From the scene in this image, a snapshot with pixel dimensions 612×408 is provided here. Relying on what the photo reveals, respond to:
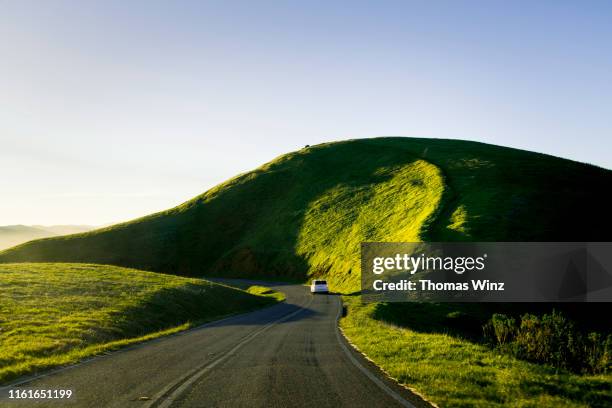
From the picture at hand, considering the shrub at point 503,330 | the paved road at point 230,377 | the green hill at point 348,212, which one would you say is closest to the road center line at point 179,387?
the paved road at point 230,377

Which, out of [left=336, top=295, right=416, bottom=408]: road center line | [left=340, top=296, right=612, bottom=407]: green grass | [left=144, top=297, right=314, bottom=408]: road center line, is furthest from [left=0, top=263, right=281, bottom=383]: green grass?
[left=340, top=296, right=612, bottom=407]: green grass

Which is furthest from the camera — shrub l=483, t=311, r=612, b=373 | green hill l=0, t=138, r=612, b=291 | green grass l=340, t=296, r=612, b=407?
green hill l=0, t=138, r=612, b=291

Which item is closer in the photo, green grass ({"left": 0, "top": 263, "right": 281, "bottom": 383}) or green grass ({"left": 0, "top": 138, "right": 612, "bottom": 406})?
green grass ({"left": 0, "top": 138, "right": 612, "bottom": 406})

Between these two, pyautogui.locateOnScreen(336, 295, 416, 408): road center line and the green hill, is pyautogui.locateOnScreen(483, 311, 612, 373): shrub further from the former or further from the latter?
the green hill

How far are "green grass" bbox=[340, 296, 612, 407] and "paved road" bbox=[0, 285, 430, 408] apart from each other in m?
0.73

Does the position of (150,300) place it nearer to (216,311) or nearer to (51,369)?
(216,311)

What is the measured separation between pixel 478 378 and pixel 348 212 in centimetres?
8702

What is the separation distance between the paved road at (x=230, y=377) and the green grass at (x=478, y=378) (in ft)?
2.38

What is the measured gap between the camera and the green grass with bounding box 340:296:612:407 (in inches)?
360

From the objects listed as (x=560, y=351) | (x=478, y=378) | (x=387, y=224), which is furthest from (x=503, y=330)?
(x=387, y=224)

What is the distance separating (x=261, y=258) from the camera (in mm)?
100938

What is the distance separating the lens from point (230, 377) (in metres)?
11.6

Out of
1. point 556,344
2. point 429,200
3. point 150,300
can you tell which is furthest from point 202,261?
point 556,344

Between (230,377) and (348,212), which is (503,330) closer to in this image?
(230,377)
